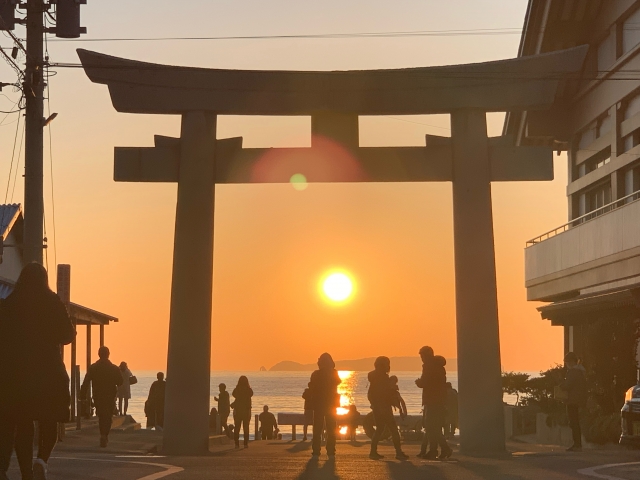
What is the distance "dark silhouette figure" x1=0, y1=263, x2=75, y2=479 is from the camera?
9.19 metres

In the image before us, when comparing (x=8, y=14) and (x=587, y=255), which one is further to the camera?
(x=587, y=255)

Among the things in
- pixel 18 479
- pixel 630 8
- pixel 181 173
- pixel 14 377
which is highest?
pixel 630 8

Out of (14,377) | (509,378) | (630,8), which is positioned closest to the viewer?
(14,377)

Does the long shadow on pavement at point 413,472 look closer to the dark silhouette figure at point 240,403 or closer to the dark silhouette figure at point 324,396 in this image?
the dark silhouette figure at point 324,396

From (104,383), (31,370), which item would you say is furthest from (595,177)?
(31,370)

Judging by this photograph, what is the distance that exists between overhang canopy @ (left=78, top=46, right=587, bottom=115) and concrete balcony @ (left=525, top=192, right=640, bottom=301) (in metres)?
5.98

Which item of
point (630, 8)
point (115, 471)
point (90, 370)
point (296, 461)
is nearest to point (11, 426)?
point (115, 471)

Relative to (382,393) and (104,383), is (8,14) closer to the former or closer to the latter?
(104,383)

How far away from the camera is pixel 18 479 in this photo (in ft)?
37.5

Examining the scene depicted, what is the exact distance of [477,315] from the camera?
20.2 m

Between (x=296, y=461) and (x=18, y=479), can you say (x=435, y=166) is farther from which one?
(x=18, y=479)

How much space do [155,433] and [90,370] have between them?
9072 millimetres

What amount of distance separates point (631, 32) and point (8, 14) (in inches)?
602

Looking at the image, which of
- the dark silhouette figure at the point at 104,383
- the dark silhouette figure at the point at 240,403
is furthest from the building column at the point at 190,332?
the dark silhouette figure at the point at 240,403
